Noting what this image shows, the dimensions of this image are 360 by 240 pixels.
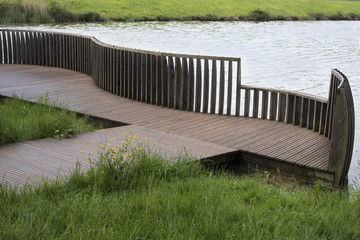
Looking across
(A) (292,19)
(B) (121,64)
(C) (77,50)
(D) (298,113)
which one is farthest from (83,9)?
(D) (298,113)

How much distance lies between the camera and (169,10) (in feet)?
167

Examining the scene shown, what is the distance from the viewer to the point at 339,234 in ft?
14.3

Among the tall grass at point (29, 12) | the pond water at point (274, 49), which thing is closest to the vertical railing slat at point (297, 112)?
the pond water at point (274, 49)

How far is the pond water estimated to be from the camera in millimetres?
18016

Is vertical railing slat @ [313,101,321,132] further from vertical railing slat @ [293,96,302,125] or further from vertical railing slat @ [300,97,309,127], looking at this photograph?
vertical railing slat @ [293,96,302,125]

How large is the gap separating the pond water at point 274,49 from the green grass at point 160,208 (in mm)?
4204

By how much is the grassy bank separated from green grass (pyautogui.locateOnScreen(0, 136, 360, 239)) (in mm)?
28245

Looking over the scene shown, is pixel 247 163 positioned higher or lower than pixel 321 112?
lower

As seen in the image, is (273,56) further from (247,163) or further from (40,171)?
(40,171)

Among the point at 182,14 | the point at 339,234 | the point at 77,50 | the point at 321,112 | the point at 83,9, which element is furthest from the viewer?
the point at 182,14

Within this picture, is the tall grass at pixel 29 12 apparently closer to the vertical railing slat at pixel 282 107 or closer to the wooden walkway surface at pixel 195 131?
the wooden walkway surface at pixel 195 131

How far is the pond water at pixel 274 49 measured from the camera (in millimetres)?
18016

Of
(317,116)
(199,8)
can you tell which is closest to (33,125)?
(317,116)

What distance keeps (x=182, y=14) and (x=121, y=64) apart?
4063cm
